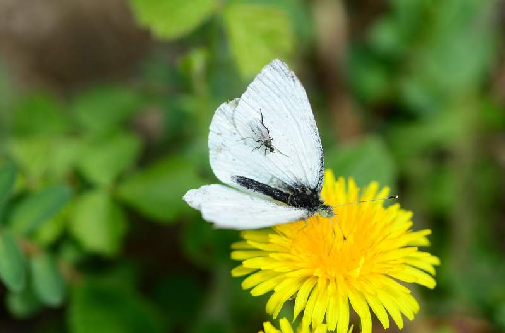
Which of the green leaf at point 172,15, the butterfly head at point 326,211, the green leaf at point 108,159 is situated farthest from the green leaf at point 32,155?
the butterfly head at point 326,211

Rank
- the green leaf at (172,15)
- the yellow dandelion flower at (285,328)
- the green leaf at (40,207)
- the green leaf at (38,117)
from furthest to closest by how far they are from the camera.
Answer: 1. the green leaf at (38,117)
2. the green leaf at (172,15)
3. the green leaf at (40,207)
4. the yellow dandelion flower at (285,328)

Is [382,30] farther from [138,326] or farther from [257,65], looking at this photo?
[138,326]

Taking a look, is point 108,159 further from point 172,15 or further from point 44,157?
point 172,15

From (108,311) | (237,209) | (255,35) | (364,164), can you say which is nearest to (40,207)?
(108,311)

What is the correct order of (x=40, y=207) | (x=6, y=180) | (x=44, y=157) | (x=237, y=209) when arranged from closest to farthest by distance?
(x=237, y=209) < (x=6, y=180) < (x=40, y=207) < (x=44, y=157)

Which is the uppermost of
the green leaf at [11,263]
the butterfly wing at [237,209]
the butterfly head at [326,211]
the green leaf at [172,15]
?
the green leaf at [172,15]

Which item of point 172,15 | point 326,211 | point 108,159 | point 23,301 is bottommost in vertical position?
point 23,301

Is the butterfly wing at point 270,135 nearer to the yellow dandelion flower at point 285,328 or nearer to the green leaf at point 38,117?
the yellow dandelion flower at point 285,328
